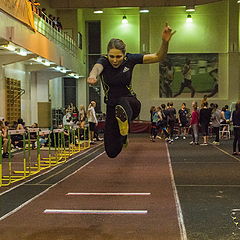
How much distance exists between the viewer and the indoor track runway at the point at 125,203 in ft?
19.6

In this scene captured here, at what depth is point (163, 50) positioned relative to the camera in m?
5.61

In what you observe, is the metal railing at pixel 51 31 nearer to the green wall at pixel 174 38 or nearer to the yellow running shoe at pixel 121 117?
the green wall at pixel 174 38

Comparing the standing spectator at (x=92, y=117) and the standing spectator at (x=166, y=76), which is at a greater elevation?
the standing spectator at (x=166, y=76)

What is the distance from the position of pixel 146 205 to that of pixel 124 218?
995 mm

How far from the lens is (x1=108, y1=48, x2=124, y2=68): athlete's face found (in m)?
5.67

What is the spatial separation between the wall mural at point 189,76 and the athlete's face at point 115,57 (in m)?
29.6

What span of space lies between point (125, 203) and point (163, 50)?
10.1 ft

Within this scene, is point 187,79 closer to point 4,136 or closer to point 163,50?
point 4,136

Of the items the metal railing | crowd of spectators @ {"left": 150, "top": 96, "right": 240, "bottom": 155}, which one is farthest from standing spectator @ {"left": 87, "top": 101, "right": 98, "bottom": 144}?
the metal railing

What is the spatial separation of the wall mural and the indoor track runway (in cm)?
2195

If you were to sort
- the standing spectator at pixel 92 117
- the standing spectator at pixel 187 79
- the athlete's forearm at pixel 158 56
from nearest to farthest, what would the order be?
the athlete's forearm at pixel 158 56
the standing spectator at pixel 92 117
the standing spectator at pixel 187 79

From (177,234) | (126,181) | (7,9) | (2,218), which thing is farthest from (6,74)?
(177,234)

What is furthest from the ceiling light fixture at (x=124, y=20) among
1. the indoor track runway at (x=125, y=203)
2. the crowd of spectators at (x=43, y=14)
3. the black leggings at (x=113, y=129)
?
the black leggings at (x=113, y=129)

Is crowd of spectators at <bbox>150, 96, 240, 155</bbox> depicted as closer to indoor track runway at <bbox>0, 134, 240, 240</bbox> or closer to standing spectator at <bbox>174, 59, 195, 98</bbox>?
indoor track runway at <bbox>0, 134, 240, 240</bbox>
